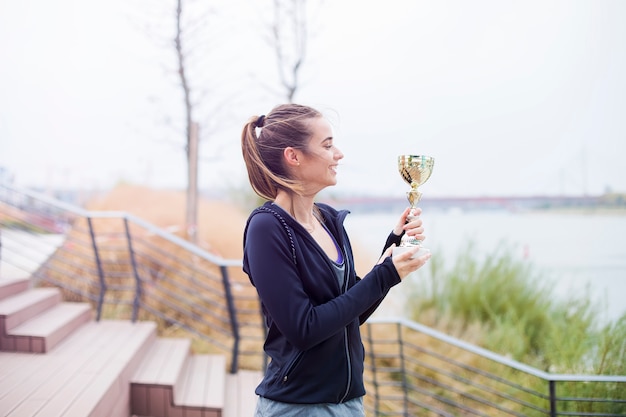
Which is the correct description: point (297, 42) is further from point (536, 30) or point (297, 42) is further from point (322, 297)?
point (322, 297)

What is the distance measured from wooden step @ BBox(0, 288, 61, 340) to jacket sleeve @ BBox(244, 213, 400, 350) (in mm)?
2466

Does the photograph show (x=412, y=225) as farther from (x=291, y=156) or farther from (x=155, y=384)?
(x=155, y=384)

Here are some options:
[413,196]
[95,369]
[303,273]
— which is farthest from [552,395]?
[95,369]

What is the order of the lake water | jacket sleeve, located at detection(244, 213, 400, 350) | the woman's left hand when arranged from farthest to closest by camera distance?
the lake water < the woman's left hand < jacket sleeve, located at detection(244, 213, 400, 350)

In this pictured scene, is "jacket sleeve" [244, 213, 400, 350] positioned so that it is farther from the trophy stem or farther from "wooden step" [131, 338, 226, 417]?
"wooden step" [131, 338, 226, 417]

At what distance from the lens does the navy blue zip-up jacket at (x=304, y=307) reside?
2.85 feet

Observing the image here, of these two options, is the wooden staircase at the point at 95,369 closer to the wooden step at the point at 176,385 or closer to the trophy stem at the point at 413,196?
the wooden step at the point at 176,385

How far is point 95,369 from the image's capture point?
2.52 metres

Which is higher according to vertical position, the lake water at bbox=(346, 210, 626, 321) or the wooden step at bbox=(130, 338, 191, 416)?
the lake water at bbox=(346, 210, 626, 321)

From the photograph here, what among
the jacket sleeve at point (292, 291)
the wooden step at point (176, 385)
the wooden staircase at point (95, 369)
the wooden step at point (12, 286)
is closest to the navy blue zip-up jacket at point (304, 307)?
the jacket sleeve at point (292, 291)

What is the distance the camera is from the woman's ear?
3.30 ft

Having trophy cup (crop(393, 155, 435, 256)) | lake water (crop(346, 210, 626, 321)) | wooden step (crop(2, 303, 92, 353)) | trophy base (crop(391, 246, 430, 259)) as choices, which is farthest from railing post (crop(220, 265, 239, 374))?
trophy base (crop(391, 246, 430, 259))

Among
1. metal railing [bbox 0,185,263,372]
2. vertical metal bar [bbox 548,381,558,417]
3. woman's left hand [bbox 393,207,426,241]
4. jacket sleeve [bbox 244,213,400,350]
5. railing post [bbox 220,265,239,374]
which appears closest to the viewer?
jacket sleeve [bbox 244,213,400,350]

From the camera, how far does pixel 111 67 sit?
4711 millimetres
